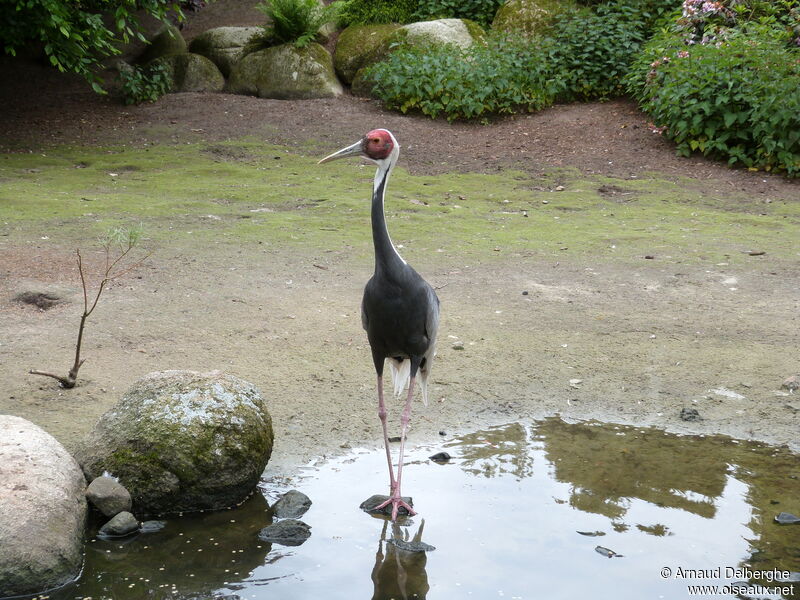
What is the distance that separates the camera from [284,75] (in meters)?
16.0

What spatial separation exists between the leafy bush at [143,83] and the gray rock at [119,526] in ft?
39.7

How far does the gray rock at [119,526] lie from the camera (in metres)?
4.07

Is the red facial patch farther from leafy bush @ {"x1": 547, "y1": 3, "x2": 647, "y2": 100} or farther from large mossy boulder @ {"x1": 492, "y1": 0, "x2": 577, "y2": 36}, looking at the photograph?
large mossy boulder @ {"x1": 492, "y1": 0, "x2": 577, "y2": 36}

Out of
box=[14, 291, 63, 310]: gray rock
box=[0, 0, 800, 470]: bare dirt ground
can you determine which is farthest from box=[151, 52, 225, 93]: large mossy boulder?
box=[14, 291, 63, 310]: gray rock

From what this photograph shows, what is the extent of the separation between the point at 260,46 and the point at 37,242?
9.31 m

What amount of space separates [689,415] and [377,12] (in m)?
14.1

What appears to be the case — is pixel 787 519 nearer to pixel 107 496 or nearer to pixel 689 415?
pixel 689 415

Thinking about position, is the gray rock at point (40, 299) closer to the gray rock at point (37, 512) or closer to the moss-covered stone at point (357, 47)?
the gray rock at point (37, 512)

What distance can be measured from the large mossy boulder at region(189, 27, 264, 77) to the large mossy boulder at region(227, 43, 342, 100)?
32cm

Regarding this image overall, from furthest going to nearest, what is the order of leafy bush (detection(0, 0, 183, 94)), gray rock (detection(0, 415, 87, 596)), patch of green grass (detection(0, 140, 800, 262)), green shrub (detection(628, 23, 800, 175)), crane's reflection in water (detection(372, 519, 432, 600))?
green shrub (detection(628, 23, 800, 175))
leafy bush (detection(0, 0, 183, 94))
patch of green grass (detection(0, 140, 800, 262))
crane's reflection in water (detection(372, 519, 432, 600))
gray rock (detection(0, 415, 87, 596))

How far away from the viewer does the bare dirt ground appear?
17.4 feet

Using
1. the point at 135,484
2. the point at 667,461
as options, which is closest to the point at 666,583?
the point at 667,461

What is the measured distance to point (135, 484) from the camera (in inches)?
166

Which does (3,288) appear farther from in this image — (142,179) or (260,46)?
(260,46)
